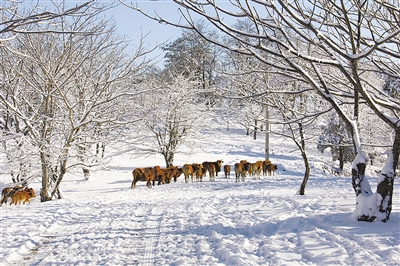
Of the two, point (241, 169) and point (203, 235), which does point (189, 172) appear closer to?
point (241, 169)

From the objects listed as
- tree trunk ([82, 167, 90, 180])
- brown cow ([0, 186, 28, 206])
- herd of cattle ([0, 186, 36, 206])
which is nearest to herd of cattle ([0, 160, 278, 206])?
brown cow ([0, 186, 28, 206])

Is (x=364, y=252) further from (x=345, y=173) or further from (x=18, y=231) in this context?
(x=345, y=173)

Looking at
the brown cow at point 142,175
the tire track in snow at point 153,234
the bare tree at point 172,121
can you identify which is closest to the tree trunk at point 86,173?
the brown cow at point 142,175

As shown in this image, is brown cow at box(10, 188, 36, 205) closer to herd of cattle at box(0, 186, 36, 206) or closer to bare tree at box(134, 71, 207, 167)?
herd of cattle at box(0, 186, 36, 206)

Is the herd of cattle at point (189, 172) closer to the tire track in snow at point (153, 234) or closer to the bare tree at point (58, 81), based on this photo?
the bare tree at point (58, 81)

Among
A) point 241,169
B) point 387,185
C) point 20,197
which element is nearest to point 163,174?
point 241,169

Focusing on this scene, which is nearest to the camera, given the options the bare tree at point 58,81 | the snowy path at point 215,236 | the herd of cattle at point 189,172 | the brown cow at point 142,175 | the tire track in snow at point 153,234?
the snowy path at point 215,236

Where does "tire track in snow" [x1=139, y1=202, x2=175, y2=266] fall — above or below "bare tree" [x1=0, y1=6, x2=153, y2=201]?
below

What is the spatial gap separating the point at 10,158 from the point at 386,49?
39.0 feet

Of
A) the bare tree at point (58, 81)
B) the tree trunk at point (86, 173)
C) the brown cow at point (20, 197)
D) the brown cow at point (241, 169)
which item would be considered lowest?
the brown cow at point (20, 197)

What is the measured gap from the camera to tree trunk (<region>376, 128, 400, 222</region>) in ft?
16.3

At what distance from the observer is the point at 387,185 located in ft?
16.3

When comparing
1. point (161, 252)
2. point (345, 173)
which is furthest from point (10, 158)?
point (345, 173)

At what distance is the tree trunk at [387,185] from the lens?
495 centimetres
